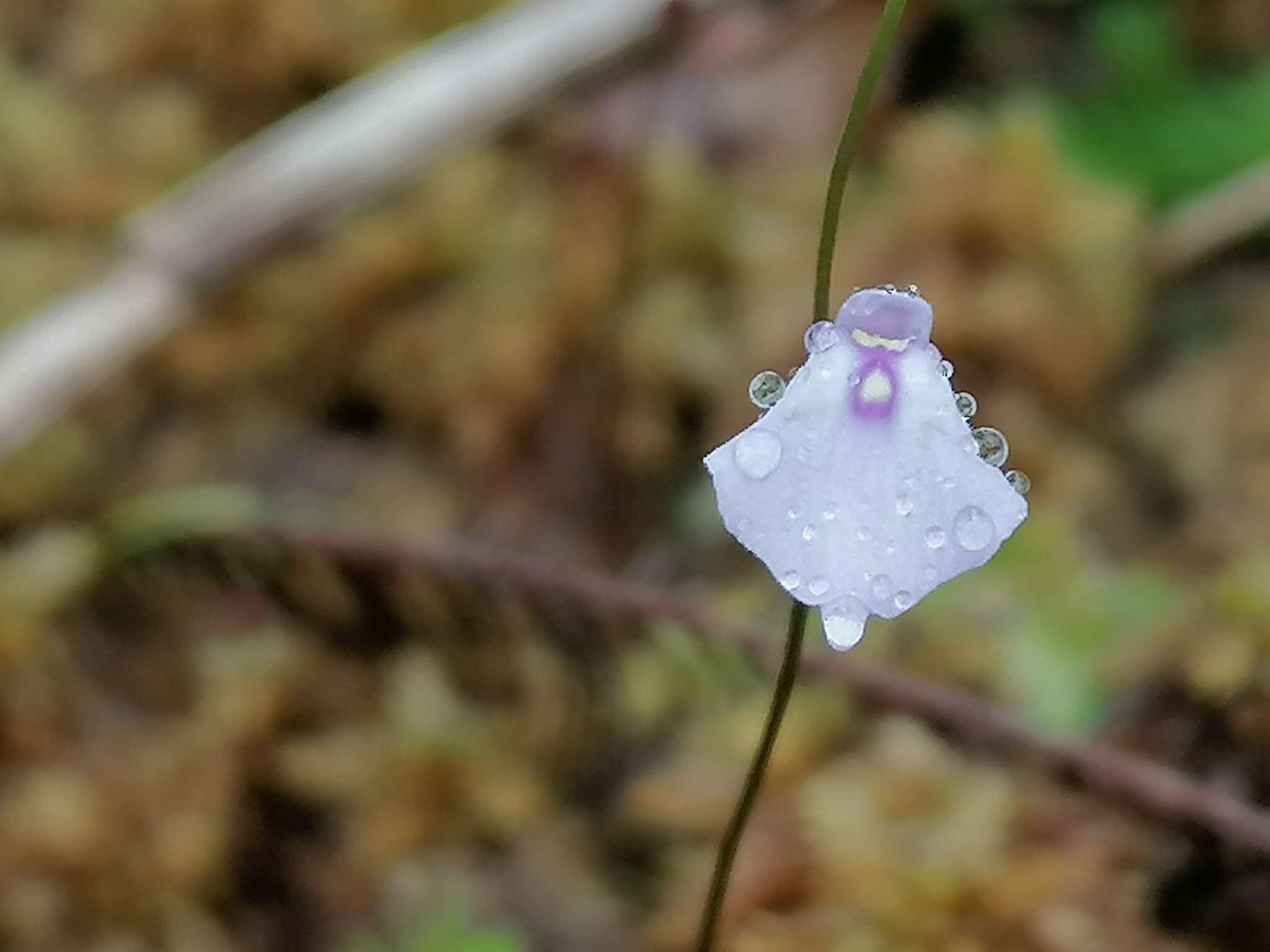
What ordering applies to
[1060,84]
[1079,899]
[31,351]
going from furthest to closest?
[1060,84] < [31,351] < [1079,899]

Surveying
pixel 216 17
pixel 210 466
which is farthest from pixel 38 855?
pixel 216 17

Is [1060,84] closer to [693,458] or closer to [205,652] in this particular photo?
[693,458]

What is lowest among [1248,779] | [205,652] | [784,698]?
[784,698]

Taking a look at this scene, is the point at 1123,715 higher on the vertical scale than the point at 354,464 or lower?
lower

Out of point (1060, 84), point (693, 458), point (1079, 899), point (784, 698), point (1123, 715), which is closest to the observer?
point (784, 698)

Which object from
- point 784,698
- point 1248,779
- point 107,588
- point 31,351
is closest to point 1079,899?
point 1248,779

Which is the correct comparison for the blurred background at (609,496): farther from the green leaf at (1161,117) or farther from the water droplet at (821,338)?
the water droplet at (821,338)

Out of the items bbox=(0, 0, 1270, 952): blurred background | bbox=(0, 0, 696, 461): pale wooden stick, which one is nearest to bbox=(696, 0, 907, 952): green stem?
bbox=(0, 0, 1270, 952): blurred background

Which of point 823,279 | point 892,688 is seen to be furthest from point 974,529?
point 892,688

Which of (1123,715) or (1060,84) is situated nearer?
(1123,715)
